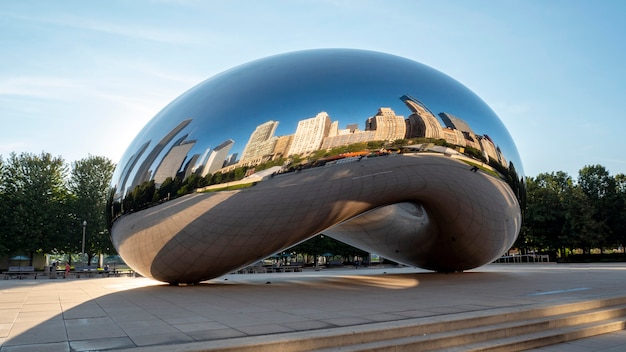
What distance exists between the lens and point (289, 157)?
354 inches

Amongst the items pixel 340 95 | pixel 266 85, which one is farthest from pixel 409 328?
pixel 266 85

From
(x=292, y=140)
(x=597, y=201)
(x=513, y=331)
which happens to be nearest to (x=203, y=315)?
(x=292, y=140)

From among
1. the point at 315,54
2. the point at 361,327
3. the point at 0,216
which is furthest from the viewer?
the point at 0,216

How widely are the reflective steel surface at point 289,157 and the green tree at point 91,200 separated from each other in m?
42.0

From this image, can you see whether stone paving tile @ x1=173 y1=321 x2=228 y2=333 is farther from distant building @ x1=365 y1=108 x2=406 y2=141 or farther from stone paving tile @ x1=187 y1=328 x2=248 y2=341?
distant building @ x1=365 y1=108 x2=406 y2=141

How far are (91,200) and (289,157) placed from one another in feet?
158

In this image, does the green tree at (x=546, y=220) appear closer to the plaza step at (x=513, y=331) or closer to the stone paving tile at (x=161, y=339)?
the plaza step at (x=513, y=331)

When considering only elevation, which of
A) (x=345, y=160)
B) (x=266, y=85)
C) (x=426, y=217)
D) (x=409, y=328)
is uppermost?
(x=266, y=85)

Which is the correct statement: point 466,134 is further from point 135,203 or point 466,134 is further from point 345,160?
point 135,203

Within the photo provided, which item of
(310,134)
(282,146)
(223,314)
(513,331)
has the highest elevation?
(310,134)

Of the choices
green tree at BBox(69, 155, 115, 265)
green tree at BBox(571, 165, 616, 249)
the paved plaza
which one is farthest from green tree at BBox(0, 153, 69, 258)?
green tree at BBox(571, 165, 616, 249)

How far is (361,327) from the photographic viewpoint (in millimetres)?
5625

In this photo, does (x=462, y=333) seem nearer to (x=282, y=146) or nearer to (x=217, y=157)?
(x=282, y=146)

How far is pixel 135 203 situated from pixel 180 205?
1.12 m
